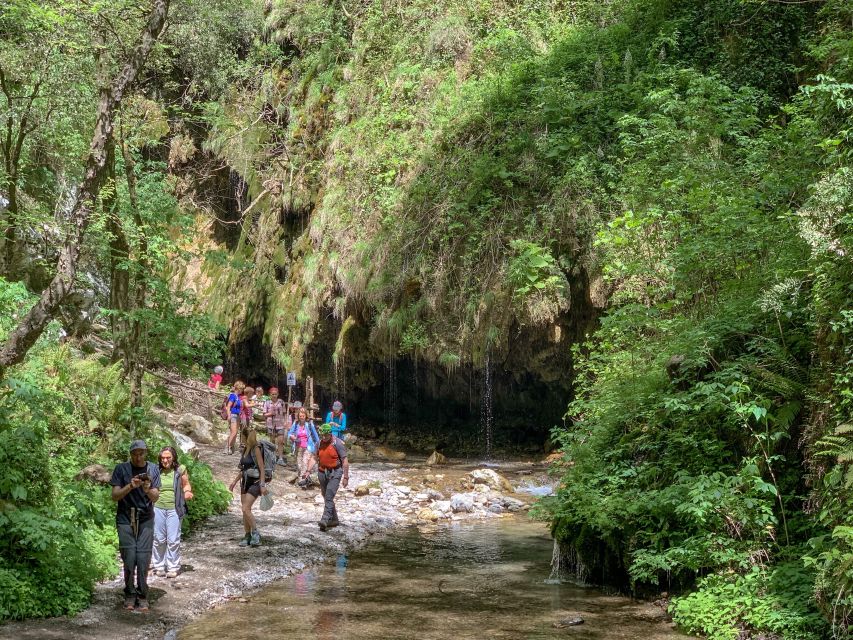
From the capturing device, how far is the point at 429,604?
8.86 m

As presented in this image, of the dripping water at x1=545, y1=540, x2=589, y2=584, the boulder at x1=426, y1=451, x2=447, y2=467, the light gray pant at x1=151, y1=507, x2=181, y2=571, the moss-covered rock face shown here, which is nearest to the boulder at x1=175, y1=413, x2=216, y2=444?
the moss-covered rock face

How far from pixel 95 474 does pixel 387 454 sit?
12895mm

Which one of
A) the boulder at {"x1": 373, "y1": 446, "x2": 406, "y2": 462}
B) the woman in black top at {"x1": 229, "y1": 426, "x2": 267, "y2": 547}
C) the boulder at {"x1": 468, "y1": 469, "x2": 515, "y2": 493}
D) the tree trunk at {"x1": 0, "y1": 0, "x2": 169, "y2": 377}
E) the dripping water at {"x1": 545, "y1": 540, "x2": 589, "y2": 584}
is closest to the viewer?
the tree trunk at {"x1": 0, "y1": 0, "x2": 169, "y2": 377}

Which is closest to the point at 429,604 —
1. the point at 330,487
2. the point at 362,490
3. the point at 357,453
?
the point at 330,487

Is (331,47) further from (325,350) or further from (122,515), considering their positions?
(122,515)

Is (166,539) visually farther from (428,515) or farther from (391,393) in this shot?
(391,393)

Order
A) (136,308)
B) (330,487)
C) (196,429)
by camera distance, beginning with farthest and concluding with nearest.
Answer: (196,429) → (330,487) → (136,308)

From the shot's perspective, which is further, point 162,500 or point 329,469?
point 329,469

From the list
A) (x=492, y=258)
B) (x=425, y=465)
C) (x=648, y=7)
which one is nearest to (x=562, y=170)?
(x=492, y=258)

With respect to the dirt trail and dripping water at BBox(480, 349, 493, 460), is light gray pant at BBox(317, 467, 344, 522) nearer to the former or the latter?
the dirt trail

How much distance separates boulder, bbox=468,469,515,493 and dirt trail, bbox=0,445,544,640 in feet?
1.76

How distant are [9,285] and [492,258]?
38.9 feet

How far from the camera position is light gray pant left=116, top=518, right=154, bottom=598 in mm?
7766

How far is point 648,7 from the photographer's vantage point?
2158cm
